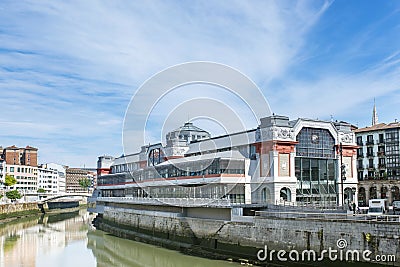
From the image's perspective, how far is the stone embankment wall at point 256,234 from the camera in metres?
26.5

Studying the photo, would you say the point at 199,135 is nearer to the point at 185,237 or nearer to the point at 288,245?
the point at 185,237

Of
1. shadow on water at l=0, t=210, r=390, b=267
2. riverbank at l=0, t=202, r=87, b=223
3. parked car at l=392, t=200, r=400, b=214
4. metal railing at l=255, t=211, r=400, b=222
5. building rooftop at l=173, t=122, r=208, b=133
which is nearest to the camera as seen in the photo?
metal railing at l=255, t=211, r=400, b=222

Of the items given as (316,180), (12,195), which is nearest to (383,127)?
(316,180)

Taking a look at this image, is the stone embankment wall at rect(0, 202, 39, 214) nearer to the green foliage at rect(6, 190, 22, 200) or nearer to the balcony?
the green foliage at rect(6, 190, 22, 200)

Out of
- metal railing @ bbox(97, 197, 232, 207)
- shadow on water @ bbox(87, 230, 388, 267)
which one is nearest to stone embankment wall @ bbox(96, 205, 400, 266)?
shadow on water @ bbox(87, 230, 388, 267)

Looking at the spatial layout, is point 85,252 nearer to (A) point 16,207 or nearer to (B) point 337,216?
(B) point 337,216

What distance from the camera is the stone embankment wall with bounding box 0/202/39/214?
89506 mm

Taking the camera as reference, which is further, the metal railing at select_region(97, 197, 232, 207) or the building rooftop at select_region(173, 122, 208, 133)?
the building rooftop at select_region(173, 122, 208, 133)

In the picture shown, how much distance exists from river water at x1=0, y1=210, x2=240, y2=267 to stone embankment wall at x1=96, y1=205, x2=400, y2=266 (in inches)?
74.7

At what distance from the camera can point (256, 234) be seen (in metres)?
35.3

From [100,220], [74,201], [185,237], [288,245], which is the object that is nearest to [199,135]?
[100,220]

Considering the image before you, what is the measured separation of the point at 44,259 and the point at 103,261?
5476 millimetres

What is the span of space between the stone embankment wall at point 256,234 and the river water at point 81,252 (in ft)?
6.23

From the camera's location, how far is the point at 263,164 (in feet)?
168
